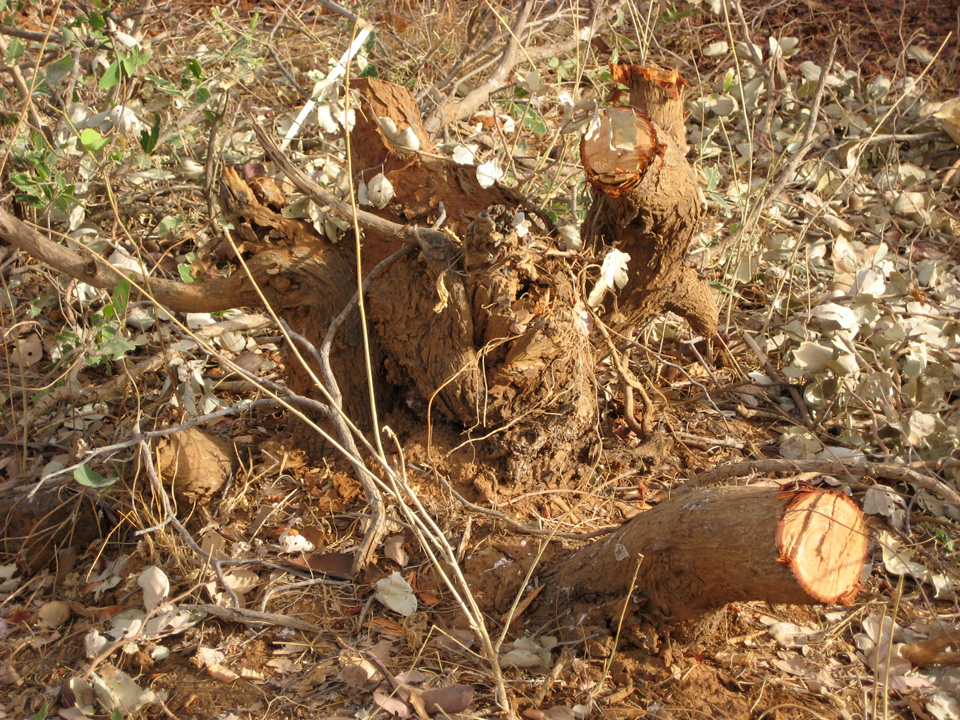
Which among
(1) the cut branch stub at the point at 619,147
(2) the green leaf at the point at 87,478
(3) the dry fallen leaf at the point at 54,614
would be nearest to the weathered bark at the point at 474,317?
(1) the cut branch stub at the point at 619,147

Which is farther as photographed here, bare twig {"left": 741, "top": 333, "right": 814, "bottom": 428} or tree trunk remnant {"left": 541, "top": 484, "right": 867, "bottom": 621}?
bare twig {"left": 741, "top": 333, "right": 814, "bottom": 428}

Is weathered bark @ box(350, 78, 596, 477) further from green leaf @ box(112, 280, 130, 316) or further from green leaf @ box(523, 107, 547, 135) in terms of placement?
green leaf @ box(112, 280, 130, 316)

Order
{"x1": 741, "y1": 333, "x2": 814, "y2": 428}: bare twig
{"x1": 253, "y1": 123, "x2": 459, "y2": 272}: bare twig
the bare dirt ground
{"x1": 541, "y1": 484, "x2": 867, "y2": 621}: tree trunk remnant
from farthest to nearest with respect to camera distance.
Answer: {"x1": 741, "y1": 333, "x2": 814, "y2": 428}: bare twig, {"x1": 253, "y1": 123, "x2": 459, "y2": 272}: bare twig, the bare dirt ground, {"x1": 541, "y1": 484, "x2": 867, "y2": 621}: tree trunk remnant

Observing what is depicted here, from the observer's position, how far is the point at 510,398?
2.16m

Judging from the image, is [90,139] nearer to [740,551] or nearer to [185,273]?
[185,273]

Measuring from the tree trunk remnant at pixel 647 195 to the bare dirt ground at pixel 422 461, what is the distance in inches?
13.2

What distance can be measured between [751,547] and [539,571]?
65cm

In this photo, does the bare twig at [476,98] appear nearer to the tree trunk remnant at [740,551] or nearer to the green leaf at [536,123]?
the green leaf at [536,123]

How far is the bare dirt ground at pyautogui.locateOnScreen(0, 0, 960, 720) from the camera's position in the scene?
177 cm

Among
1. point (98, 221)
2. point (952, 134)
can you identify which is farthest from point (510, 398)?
point (952, 134)

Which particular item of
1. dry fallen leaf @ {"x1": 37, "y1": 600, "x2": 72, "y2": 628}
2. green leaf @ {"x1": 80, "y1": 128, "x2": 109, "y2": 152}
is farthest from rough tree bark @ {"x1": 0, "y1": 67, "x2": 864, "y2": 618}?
dry fallen leaf @ {"x1": 37, "y1": 600, "x2": 72, "y2": 628}

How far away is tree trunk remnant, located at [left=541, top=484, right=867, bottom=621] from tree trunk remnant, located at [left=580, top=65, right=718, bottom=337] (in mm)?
714

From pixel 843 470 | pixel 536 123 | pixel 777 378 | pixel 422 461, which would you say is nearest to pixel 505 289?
pixel 422 461

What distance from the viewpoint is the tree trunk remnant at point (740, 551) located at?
1460 millimetres
